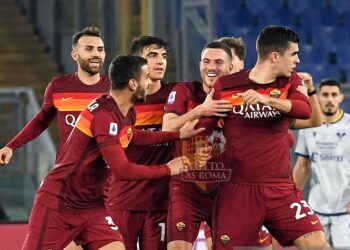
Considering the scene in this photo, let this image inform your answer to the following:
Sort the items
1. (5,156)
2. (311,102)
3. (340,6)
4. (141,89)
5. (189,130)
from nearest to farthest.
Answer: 1. (141,89)
2. (189,130)
3. (311,102)
4. (5,156)
5. (340,6)

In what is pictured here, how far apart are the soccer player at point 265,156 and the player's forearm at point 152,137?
351mm

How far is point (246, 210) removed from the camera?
7594mm

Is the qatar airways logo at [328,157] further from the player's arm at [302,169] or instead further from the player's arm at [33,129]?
the player's arm at [33,129]

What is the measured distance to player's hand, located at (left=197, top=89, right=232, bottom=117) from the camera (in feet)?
24.7

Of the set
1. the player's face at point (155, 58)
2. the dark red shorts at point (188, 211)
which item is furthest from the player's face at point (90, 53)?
the dark red shorts at point (188, 211)

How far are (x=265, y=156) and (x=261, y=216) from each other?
0.37m

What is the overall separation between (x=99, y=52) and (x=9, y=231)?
1956mm

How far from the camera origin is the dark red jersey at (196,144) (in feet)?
26.1

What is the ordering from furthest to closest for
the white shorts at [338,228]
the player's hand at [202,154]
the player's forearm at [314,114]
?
1. the white shorts at [338,228]
2. the player's forearm at [314,114]
3. the player's hand at [202,154]

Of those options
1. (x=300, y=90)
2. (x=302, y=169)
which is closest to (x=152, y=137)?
(x=300, y=90)

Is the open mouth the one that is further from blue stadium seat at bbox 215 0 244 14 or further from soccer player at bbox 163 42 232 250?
blue stadium seat at bbox 215 0 244 14

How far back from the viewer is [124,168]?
290 inches

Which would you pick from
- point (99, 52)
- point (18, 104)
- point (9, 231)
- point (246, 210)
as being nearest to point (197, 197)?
point (246, 210)

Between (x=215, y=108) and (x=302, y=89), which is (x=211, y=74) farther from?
(x=302, y=89)
